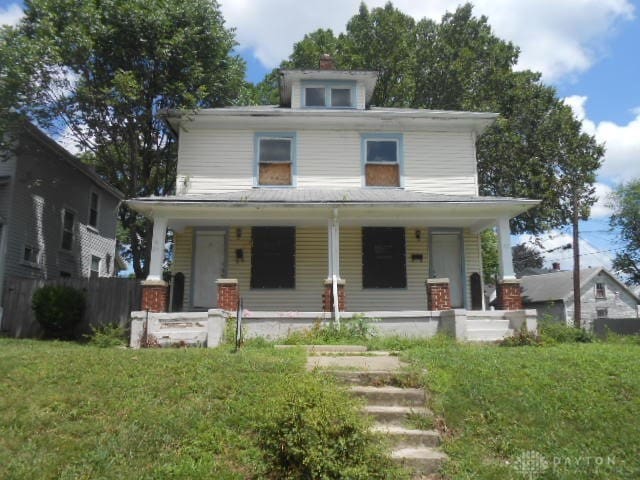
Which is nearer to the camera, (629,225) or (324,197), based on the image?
(324,197)

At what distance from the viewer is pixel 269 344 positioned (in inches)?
393

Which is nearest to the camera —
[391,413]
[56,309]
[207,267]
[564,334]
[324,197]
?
[391,413]

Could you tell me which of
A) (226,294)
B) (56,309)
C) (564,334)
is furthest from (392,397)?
(56,309)

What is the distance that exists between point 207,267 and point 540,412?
389 inches

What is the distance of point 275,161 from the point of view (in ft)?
47.9

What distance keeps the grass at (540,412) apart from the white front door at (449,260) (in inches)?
232

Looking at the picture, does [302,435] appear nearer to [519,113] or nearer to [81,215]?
[81,215]

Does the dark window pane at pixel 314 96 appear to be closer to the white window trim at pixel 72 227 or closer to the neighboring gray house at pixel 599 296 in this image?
the white window trim at pixel 72 227

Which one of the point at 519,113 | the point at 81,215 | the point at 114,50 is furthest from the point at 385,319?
the point at 519,113

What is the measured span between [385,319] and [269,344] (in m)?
2.59

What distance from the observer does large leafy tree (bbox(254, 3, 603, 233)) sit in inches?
914

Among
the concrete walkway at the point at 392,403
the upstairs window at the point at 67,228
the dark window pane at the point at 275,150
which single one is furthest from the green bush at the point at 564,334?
the upstairs window at the point at 67,228

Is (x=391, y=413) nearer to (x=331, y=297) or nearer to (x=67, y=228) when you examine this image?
(x=331, y=297)

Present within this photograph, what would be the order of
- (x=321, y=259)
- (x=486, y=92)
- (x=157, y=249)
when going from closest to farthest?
(x=157, y=249), (x=321, y=259), (x=486, y=92)
